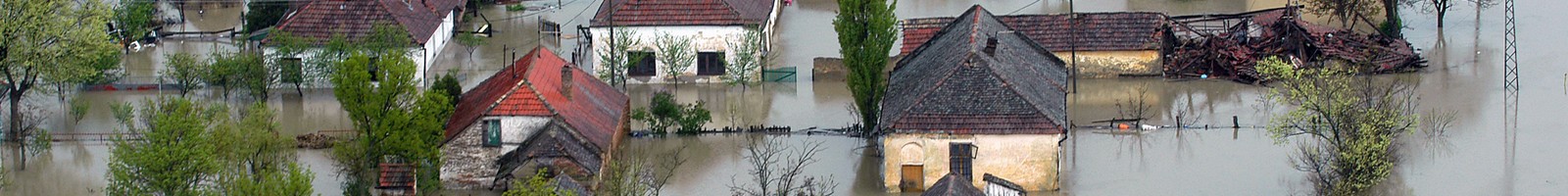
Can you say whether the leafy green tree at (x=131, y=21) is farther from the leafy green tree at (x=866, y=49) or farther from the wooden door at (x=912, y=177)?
the wooden door at (x=912, y=177)

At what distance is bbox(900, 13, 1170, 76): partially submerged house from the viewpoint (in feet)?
219

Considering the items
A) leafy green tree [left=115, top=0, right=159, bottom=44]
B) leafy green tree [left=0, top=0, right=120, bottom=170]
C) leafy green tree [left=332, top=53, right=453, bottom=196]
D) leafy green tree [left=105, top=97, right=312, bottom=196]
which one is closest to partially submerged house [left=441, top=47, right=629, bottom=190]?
leafy green tree [left=332, top=53, right=453, bottom=196]

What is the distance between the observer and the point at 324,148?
191ft

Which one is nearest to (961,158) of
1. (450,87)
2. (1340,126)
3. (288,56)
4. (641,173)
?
(641,173)

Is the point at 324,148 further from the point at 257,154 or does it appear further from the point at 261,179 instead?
the point at 261,179

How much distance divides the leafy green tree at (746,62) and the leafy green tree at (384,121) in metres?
15.5

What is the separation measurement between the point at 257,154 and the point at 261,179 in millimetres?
4037

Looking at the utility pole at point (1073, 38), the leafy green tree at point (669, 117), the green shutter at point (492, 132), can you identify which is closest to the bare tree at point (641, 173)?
the leafy green tree at point (669, 117)

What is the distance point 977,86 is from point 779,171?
14.4 ft

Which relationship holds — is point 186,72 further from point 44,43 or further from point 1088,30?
point 1088,30

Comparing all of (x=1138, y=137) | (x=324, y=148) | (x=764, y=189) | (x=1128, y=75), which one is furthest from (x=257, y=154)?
(x=1128, y=75)

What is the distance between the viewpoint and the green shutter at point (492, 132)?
5331 centimetres

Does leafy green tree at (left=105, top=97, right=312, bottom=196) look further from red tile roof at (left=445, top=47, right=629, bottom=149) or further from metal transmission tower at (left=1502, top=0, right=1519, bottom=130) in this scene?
metal transmission tower at (left=1502, top=0, right=1519, bottom=130)

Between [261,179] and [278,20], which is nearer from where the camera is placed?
[261,179]
